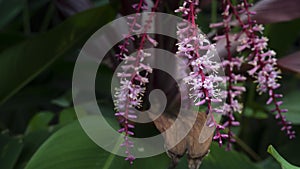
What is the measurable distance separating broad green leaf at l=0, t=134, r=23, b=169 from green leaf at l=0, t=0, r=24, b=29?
0.47 m

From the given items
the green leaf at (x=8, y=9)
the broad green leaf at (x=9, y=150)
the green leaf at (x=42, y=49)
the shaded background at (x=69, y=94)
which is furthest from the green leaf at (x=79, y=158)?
the green leaf at (x=8, y=9)

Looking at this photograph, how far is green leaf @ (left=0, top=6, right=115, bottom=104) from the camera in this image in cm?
90

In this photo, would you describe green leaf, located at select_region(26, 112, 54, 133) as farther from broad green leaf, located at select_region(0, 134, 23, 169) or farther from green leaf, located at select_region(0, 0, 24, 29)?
green leaf, located at select_region(0, 0, 24, 29)

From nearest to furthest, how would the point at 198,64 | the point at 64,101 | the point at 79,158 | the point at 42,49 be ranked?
the point at 198,64 < the point at 79,158 < the point at 42,49 < the point at 64,101

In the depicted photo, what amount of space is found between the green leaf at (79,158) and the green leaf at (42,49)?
26 cm

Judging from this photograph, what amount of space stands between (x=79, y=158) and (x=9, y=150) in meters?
0.22

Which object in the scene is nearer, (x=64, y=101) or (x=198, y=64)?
(x=198, y=64)

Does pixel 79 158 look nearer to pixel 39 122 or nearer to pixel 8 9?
pixel 39 122

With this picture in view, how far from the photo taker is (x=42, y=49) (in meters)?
0.92

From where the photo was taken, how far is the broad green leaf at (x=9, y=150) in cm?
78

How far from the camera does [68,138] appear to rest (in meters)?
0.73

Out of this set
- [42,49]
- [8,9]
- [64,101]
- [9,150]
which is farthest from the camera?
[8,9]

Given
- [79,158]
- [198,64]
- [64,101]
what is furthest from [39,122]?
[198,64]

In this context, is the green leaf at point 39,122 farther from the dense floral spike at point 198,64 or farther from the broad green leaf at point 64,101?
the dense floral spike at point 198,64
